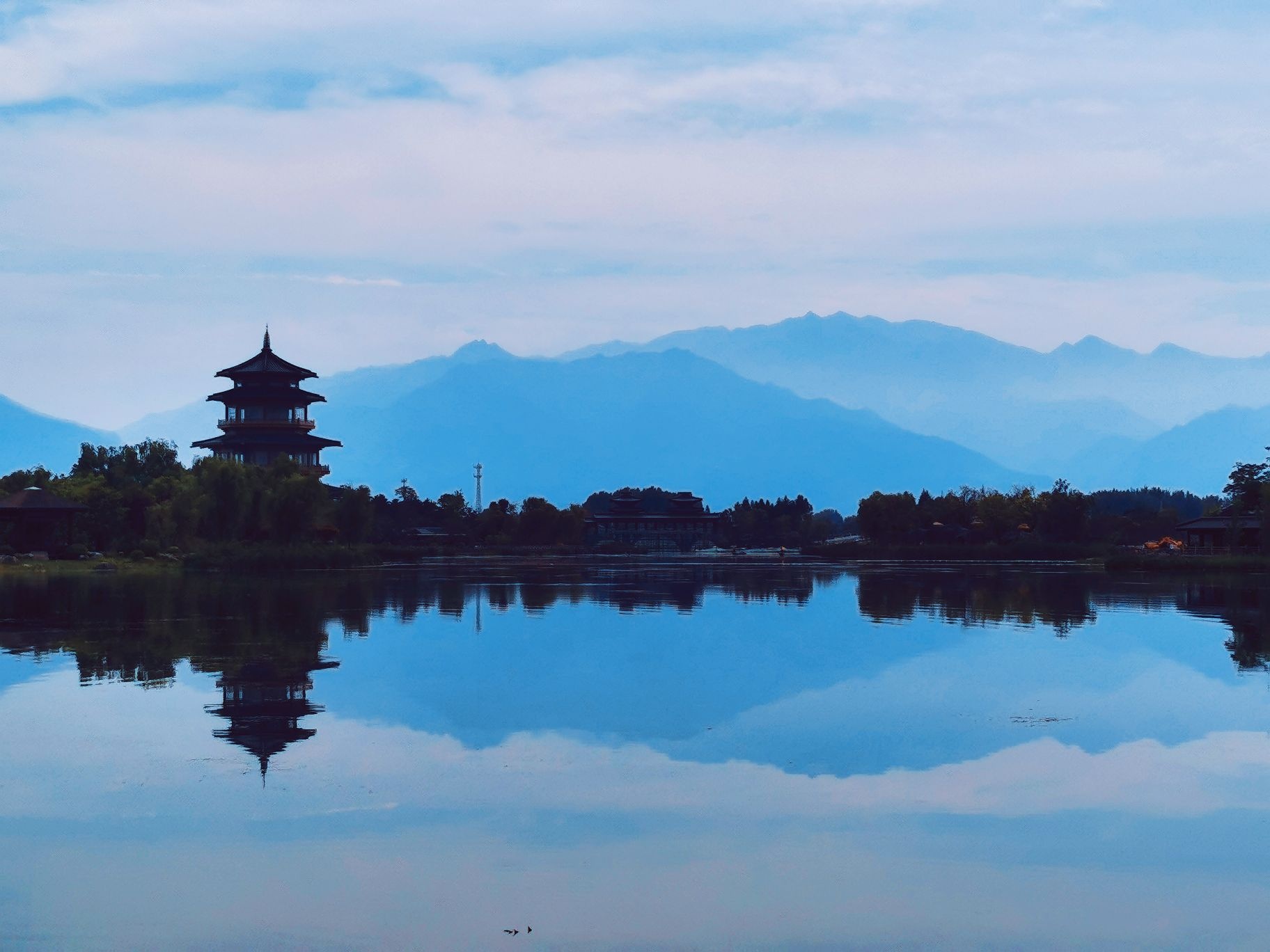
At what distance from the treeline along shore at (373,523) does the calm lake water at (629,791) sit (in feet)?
113

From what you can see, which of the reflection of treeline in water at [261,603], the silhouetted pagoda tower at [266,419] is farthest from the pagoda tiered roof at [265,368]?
the reflection of treeline in water at [261,603]

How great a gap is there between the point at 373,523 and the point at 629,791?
6666cm

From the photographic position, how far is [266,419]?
3199 inches

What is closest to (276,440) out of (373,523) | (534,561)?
(373,523)

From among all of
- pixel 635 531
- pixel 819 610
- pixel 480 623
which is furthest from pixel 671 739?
Answer: pixel 635 531

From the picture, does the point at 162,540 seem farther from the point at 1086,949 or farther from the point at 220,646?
the point at 1086,949

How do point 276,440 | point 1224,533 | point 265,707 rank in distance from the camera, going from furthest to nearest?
point 276,440 → point 1224,533 → point 265,707

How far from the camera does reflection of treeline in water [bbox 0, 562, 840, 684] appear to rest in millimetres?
24266

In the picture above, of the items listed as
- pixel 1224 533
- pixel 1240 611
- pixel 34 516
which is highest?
pixel 34 516

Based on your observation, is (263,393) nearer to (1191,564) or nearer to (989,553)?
(989,553)

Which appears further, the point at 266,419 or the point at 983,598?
the point at 266,419

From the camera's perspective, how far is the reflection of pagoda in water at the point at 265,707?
15.7 meters

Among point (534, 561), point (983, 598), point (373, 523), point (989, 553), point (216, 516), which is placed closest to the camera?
point (983, 598)

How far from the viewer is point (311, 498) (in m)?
63.5
